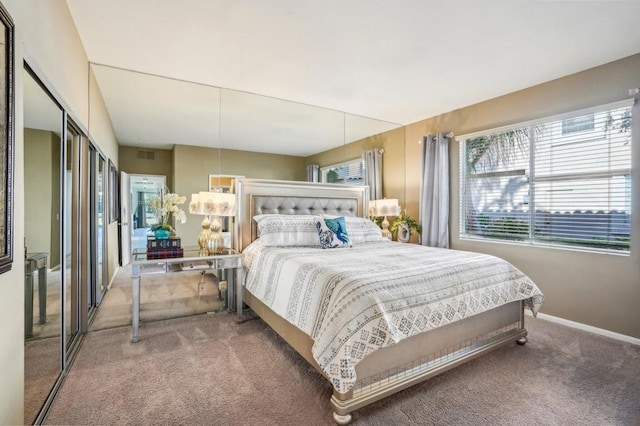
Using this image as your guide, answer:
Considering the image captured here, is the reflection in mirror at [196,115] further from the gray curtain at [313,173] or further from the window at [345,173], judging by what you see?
the window at [345,173]

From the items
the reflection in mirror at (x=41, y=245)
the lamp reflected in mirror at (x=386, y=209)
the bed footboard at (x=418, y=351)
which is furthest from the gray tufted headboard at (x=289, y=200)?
the reflection in mirror at (x=41, y=245)

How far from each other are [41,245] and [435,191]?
424 cm

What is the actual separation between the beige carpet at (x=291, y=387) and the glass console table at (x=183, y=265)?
1.28ft

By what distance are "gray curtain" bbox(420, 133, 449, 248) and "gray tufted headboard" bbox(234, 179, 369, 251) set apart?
0.88 m

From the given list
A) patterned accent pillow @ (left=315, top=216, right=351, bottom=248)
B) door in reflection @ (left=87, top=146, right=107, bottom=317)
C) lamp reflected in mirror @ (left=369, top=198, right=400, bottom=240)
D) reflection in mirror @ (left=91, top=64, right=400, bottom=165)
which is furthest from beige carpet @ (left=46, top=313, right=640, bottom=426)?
lamp reflected in mirror @ (left=369, top=198, right=400, bottom=240)

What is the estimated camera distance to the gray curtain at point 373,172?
4723 mm

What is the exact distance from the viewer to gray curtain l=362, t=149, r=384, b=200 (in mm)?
4723

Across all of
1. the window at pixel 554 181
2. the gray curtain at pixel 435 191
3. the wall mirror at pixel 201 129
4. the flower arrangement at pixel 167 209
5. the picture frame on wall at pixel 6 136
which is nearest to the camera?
the picture frame on wall at pixel 6 136

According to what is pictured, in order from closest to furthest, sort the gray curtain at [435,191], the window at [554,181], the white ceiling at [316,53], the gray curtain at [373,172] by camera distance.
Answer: the white ceiling at [316,53], the window at [554,181], the gray curtain at [435,191], the gray curtain at [373,172]

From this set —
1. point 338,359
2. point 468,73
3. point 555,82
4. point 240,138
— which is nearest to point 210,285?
point 240,138

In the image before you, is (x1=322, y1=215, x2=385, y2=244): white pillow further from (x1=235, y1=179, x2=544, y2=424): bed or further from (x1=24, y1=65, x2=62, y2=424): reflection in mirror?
(x1=24, y1=65, x2=62, y2=424): reflection in mirror

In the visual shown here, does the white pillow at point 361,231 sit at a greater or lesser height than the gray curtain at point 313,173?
lesser

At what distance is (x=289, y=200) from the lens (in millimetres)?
3930

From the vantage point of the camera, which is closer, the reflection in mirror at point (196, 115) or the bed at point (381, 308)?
the bed at point (381, 308)
